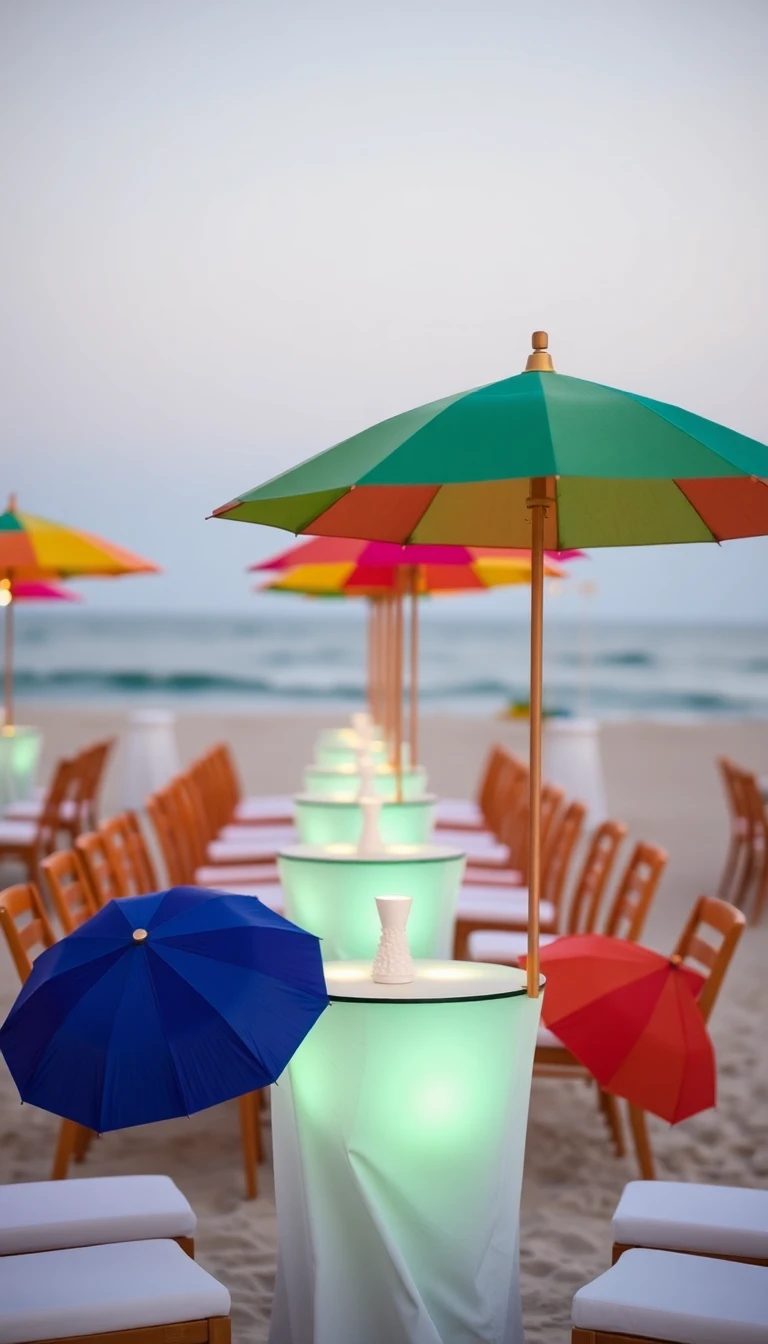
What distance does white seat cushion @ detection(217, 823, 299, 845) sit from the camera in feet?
25.8

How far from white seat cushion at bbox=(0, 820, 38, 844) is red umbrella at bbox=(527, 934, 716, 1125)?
501cm

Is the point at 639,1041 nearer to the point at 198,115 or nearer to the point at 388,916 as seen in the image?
the point at 388,916

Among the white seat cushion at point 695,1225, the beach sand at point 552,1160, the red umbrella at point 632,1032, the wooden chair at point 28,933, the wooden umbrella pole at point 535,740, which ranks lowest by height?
the beach sand at point 552,1160

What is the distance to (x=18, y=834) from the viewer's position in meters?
8.19

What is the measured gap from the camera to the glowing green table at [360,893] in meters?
4.76

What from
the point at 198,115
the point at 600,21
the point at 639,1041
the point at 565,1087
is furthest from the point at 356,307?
the point at 639,1041

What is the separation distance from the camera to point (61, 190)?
18.8m

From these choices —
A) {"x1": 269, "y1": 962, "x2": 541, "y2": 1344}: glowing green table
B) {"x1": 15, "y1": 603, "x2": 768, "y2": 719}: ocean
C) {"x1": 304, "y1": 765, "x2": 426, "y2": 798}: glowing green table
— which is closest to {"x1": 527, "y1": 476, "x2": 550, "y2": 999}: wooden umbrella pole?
{"x1": 269, "y1": 962, "x2": 541, "y2": 1344}: glowing green table

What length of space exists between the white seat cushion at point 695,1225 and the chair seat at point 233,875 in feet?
12.5

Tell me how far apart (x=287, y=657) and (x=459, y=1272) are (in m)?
39.0

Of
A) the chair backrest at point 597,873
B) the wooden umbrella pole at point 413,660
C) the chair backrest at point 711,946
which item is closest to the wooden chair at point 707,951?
the chair backrest at point 711,946

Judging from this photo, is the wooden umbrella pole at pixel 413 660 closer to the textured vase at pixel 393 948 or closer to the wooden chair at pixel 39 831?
the wooden chair at pixel 39 831

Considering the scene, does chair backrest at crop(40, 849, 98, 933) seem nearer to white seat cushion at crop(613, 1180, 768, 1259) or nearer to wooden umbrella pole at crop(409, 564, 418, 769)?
white seat cushion at crop(613, 1180, 768, 1259)

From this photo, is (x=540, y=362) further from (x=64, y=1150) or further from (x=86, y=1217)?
(x=64, y=1150)
